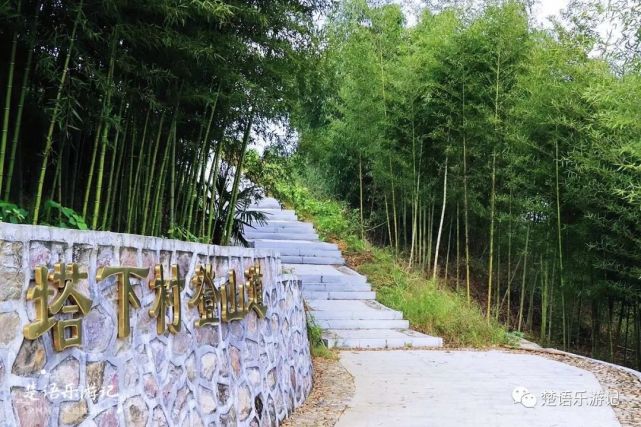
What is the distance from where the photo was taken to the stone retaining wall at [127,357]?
1527 millimetres

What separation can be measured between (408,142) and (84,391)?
7035mm

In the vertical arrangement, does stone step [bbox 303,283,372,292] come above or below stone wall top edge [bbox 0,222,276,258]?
below

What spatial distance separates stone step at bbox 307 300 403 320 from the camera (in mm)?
6672

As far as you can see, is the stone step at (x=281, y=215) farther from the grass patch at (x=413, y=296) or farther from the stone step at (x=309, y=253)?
the stone step at (x=309, y=253)

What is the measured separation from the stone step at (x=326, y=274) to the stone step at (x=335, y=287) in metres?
0.06

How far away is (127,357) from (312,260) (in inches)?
266

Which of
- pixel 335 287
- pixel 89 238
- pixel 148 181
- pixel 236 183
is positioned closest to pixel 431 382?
pixel 236 183

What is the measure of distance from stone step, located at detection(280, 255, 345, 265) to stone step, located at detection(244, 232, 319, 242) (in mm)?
843

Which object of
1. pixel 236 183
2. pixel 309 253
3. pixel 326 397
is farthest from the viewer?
pixel 309 253

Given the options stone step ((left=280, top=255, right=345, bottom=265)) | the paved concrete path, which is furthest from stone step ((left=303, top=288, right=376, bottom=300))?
the paved concrete path

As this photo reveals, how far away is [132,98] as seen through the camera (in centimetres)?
333

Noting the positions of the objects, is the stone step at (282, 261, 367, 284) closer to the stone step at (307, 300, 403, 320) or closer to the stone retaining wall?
the stone step at (307, 300, 403, 320)

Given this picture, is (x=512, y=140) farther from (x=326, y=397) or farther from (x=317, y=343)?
(x=326, y=397)

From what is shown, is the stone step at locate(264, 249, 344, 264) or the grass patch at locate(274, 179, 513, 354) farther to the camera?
the stone step at locate(264, 249, 344, 264)
